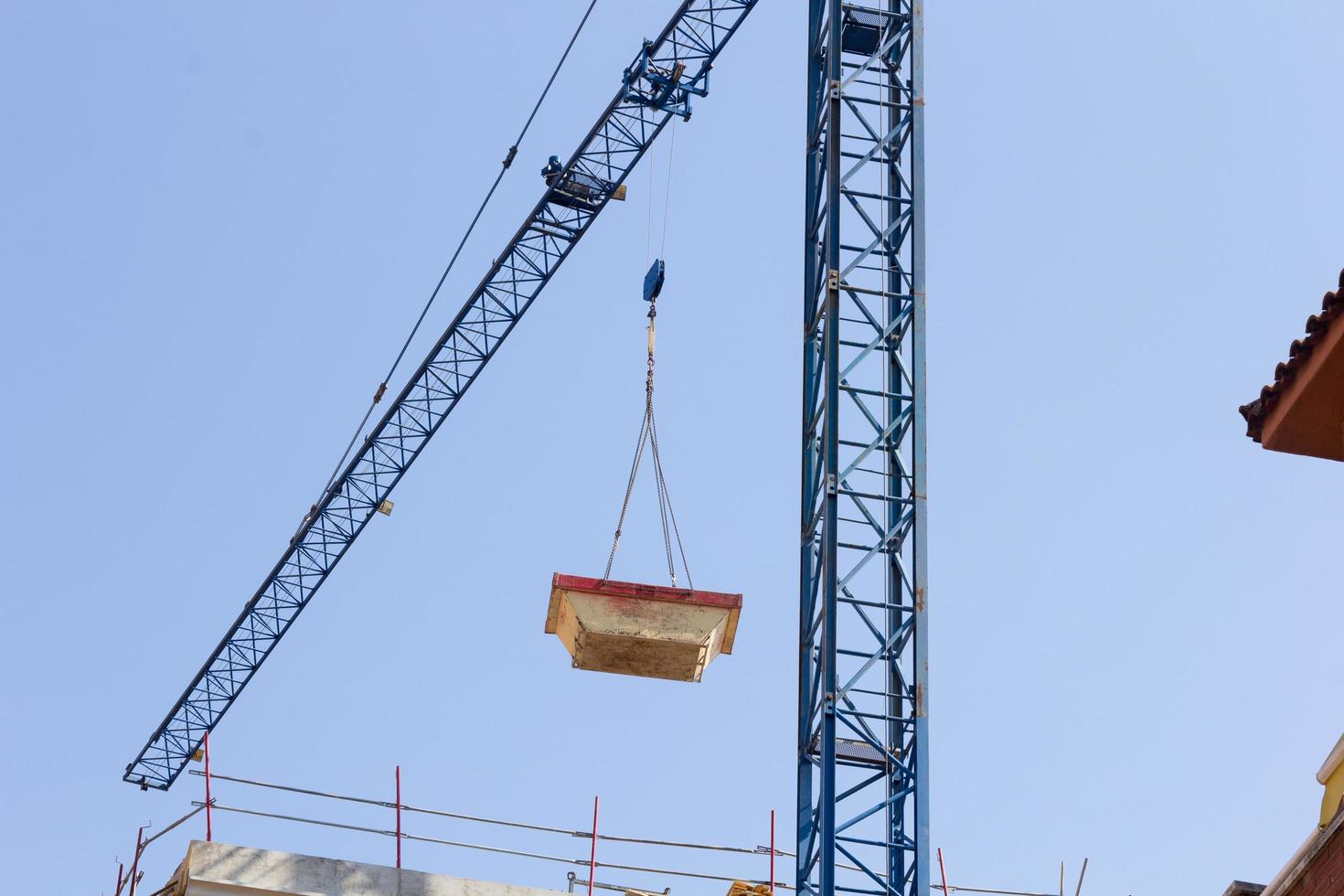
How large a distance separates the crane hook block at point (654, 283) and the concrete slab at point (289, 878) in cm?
1262

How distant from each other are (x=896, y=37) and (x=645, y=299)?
314 inches

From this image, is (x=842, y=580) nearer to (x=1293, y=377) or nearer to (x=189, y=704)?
(x=1293, y=377)

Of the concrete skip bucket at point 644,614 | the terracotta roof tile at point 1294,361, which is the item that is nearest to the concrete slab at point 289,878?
the concrete skip bucket at point 644,614

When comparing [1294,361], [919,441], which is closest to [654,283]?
[919,441]

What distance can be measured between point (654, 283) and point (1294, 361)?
809 inches

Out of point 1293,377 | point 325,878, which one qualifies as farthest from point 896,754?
point 1293,377

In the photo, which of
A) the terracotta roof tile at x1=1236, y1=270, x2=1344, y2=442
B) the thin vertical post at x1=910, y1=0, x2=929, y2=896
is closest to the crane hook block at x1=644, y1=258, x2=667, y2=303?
the thin vertical post at x1=910, y1=0, x2=929, y2=896

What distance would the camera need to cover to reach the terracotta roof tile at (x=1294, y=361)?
12648 millimetres

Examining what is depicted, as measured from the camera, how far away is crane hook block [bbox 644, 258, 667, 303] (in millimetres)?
33094

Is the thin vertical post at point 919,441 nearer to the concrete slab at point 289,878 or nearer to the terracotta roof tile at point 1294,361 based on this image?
the concrete slab at point 289,878

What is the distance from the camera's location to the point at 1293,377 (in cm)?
1317

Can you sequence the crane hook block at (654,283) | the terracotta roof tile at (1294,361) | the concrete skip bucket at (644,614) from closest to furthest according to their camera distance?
the terracotta roof tile at (1294,361) → the concrete skip bucket at (644,614) → the crane hook block at (654,283)

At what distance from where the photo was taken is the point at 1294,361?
13.1 metres

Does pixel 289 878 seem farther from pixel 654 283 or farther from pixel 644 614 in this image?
pixel 654 283
